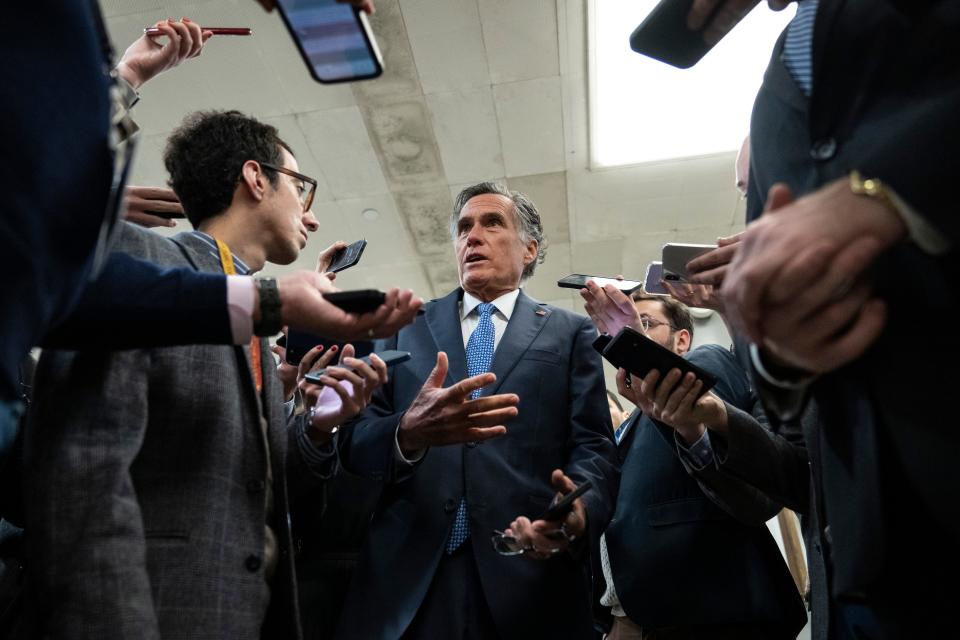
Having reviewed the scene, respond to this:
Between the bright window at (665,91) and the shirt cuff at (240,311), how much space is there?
271cm

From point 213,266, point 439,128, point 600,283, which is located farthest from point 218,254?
point 439,128

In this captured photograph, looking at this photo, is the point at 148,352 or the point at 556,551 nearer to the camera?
the point at 148,352

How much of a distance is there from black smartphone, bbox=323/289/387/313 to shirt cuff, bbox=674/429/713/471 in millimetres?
941

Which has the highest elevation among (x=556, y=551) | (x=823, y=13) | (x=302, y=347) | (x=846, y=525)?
(x=823, y=13)

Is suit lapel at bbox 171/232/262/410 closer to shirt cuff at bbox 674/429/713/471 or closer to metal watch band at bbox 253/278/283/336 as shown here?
metal watch band at bbox 253/278/283/336

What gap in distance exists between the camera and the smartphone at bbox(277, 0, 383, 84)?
949mm

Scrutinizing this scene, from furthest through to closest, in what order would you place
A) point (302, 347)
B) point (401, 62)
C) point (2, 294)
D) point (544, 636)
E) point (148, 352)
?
point (401, 62)
point (302, 347)
point (544, 636)
point (148, 352)
point (2, 294)

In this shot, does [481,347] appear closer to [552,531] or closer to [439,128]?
[552,531]

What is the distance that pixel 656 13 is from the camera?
120cm

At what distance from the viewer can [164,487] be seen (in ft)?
4.15

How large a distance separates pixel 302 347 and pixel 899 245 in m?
1.76

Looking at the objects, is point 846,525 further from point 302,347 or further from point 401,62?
point 401,62

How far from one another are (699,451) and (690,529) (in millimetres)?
269

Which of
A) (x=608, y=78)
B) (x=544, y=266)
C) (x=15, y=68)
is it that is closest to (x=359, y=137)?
(x=608, y=78)
